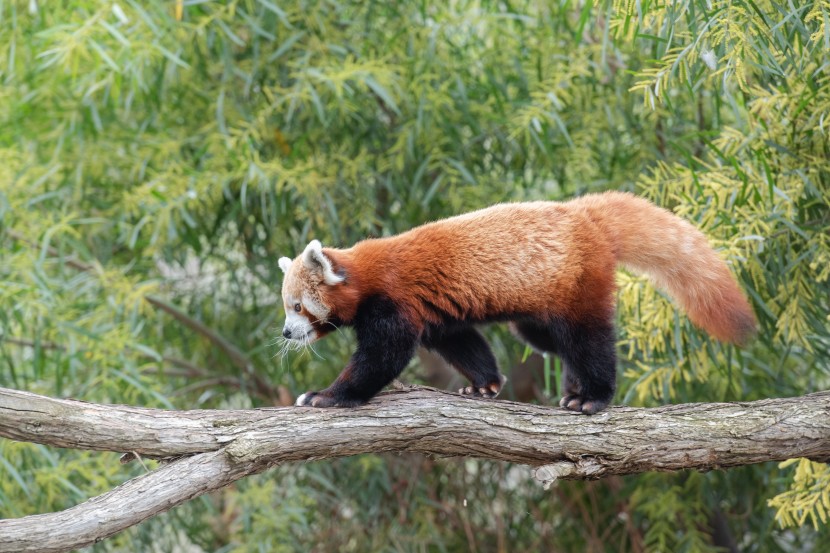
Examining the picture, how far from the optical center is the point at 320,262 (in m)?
2.45

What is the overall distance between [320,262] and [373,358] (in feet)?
0.94

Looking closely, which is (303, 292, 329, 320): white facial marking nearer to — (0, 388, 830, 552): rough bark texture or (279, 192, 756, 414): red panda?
(279, 192, 756, 414): red panda

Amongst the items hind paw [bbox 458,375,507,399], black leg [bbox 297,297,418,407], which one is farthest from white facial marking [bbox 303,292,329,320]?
hind paw [bbox 458,375,507,399]

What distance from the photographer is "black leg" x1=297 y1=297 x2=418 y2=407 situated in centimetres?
232

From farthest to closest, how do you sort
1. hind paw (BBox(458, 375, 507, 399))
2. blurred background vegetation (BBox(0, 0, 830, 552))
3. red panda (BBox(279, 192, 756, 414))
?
blurred background vegetation (BBox(0, 0, 830, 552)) → hind paw (BBox(458, 375, 507, 399)) → red panda (BBox(279, 192, 756, 414))

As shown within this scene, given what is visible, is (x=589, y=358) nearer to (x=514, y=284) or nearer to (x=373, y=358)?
(x=514, y=284)

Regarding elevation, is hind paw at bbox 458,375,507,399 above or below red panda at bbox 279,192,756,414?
below

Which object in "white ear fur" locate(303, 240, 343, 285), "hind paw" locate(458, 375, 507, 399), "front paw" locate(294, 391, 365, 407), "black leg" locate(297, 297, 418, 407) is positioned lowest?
"hind paw" locate(458, 375, 507, 399)

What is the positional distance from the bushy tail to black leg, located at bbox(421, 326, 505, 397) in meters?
0.46

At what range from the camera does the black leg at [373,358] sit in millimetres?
2324

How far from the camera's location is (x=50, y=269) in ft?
12.8

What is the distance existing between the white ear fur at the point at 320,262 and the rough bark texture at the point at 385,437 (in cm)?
34

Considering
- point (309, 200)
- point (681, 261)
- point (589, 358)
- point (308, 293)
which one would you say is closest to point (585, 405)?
point (589, 358)

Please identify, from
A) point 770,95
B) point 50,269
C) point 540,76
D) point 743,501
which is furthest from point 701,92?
point 50,269
